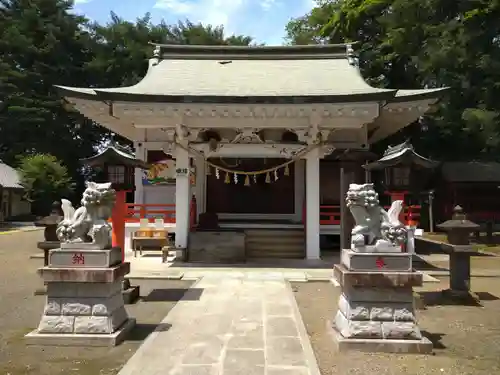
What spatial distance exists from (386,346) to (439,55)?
2036 cm

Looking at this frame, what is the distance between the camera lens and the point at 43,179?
1236 inches

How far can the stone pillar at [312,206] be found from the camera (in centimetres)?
1321

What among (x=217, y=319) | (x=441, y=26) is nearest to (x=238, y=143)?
(x=217, y=319)

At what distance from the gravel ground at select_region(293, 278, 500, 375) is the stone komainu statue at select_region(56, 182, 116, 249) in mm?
3284

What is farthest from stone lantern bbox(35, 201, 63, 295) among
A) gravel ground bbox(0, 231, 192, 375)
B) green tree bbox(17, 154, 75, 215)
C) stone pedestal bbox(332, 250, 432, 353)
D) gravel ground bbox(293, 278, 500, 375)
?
green tree bbox(17, 154, 75, 215)

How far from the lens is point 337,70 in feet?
54.9

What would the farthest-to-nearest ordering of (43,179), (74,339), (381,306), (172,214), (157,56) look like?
(43,179) < (157,56) < (172,214) < (74,339) < (381,306)

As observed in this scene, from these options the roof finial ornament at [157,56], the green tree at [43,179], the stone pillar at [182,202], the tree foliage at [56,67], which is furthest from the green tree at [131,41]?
the stone pillar at [182,202]

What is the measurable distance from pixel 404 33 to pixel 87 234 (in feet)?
78.0

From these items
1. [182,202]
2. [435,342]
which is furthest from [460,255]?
[182,202]

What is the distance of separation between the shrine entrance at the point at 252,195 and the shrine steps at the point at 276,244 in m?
2.75

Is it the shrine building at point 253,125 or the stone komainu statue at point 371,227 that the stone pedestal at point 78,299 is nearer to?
the stone komainu statue at point 371,227

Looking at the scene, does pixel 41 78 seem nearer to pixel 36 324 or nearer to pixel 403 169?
pixel 403 169

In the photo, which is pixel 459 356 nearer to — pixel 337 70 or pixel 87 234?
pixel 87 234
